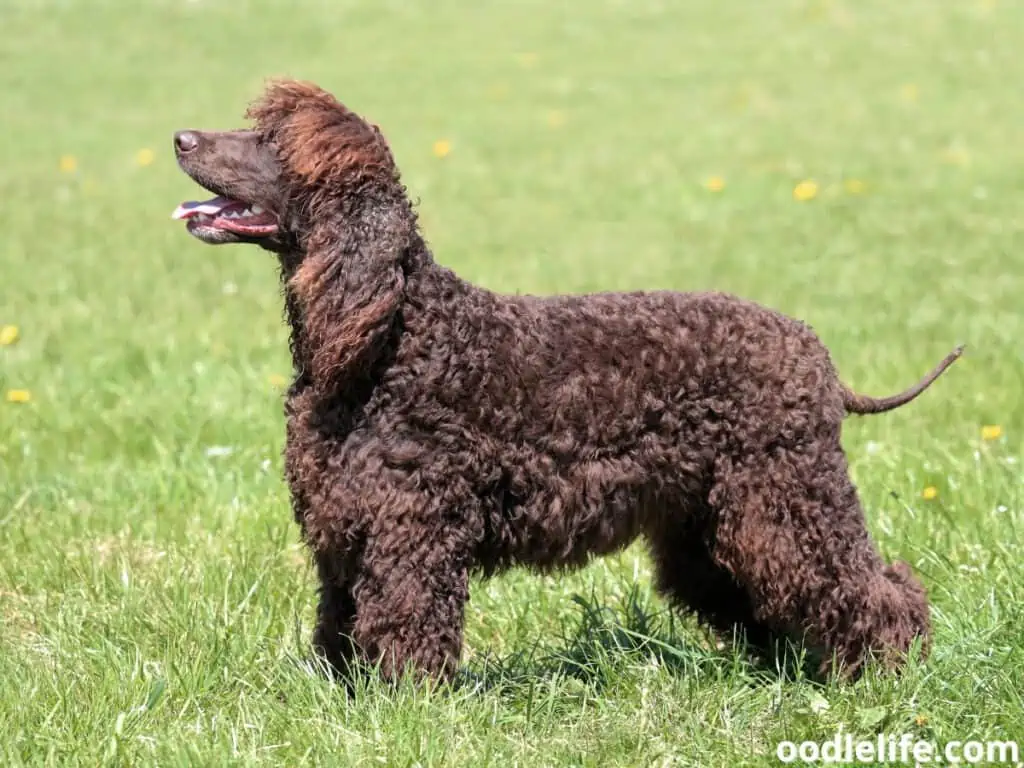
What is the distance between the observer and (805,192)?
35.8 ft

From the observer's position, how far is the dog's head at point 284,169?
12.1 ft

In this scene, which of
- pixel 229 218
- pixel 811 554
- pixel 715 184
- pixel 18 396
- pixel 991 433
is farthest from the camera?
pixel 715 184

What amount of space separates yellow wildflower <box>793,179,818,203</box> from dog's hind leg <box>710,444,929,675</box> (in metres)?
7.15

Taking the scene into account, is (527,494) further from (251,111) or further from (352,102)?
(352,102)

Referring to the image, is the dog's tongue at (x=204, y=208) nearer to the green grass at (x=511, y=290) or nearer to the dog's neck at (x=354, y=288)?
the dog's neck at (x=354, y=288)

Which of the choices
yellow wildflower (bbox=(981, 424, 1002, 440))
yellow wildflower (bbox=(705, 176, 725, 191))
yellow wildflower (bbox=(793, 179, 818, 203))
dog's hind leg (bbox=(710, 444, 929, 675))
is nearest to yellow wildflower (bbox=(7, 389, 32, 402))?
dog's hind leg (bbox=(710, 444, 929, 675))

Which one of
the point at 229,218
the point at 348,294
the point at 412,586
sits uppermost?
the point at 229,218

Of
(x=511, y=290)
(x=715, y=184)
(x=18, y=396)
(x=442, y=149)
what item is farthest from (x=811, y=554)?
(x=442, y=149)

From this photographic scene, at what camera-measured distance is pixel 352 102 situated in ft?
50.9

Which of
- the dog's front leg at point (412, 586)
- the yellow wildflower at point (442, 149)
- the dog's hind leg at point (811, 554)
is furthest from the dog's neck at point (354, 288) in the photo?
the yellow wildflower at point (442, 149)

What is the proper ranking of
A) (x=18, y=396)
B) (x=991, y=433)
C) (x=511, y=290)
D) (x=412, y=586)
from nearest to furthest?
(x=412, y=586) → (x=991, y=433) → (x=18, y=396) → (x=511, y=290)

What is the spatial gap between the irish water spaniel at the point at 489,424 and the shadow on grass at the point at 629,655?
0.18m

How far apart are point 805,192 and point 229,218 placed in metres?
7.82

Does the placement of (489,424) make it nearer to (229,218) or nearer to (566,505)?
(566,505)
